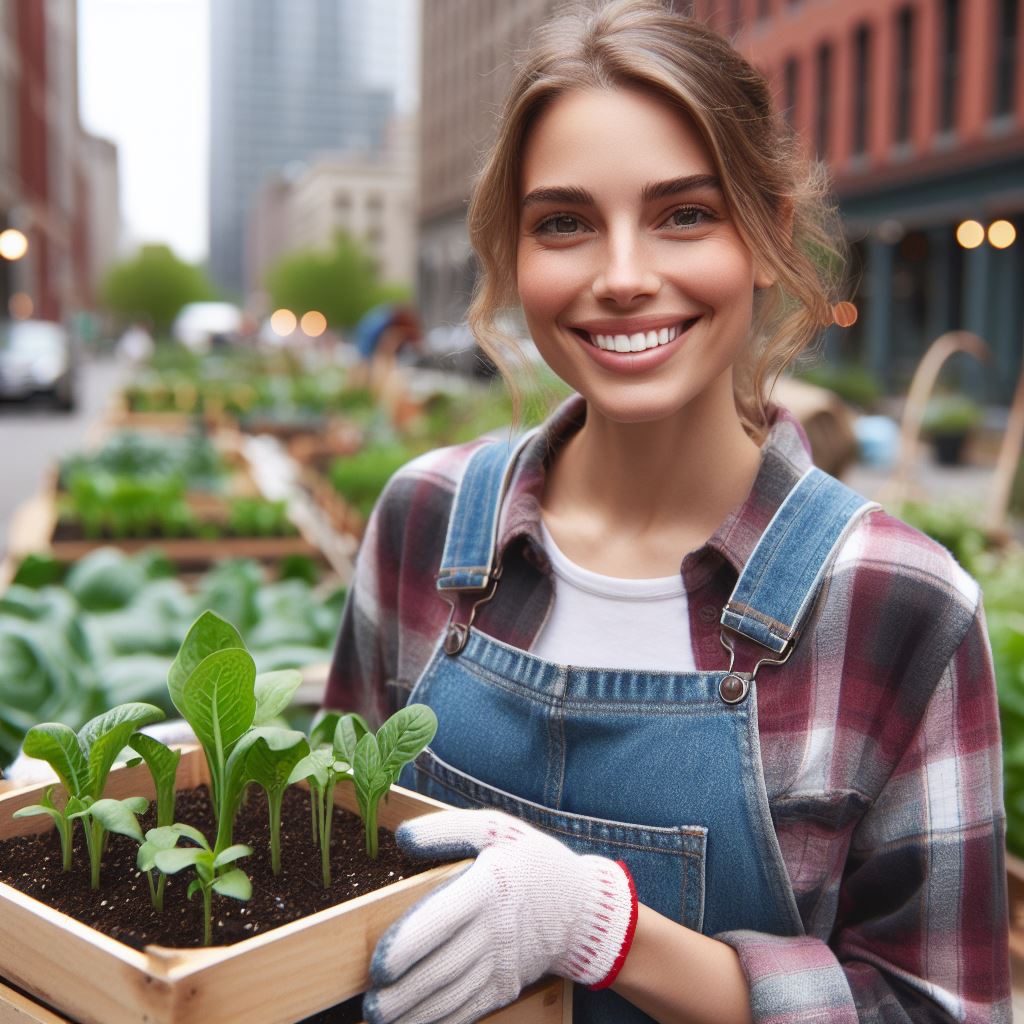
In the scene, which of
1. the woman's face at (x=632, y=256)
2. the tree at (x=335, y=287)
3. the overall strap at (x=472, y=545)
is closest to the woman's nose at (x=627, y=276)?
the woman's face at (x=632, y=256)

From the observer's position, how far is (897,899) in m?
1.54

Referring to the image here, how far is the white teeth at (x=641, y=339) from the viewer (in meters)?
1.55

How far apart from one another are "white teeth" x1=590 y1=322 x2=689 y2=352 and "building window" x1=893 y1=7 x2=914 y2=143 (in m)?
27.3

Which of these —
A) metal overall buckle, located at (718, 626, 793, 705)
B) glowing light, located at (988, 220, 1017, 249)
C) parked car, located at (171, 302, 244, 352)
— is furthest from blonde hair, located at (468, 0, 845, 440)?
parked car, located at (171, 302, 244, 352)

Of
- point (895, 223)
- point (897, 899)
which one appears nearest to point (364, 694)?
point (897, 899)

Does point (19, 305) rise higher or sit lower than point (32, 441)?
higher

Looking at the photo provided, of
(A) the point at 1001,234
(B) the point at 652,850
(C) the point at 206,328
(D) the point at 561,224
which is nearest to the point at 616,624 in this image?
(B) the point at 652,850

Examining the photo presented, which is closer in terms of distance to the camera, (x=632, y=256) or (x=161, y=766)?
(x=161, y=766)

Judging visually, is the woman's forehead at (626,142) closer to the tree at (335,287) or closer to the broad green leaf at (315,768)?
the broad green leaf at (315,768)

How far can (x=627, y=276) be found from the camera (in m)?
1.51

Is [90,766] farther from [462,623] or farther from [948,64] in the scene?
[948,64]

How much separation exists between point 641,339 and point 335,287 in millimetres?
72072

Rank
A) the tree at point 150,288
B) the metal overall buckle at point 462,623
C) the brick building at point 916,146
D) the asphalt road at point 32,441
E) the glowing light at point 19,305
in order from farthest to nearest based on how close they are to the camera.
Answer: the tree at point 150,288, the glowing light at point 19,305, the brick building at point 916,146, the asphalt road at point 32,441, the metal overall buckle at point 462,623

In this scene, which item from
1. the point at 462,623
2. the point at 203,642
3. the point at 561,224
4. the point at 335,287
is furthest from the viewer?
the point at 335,287
